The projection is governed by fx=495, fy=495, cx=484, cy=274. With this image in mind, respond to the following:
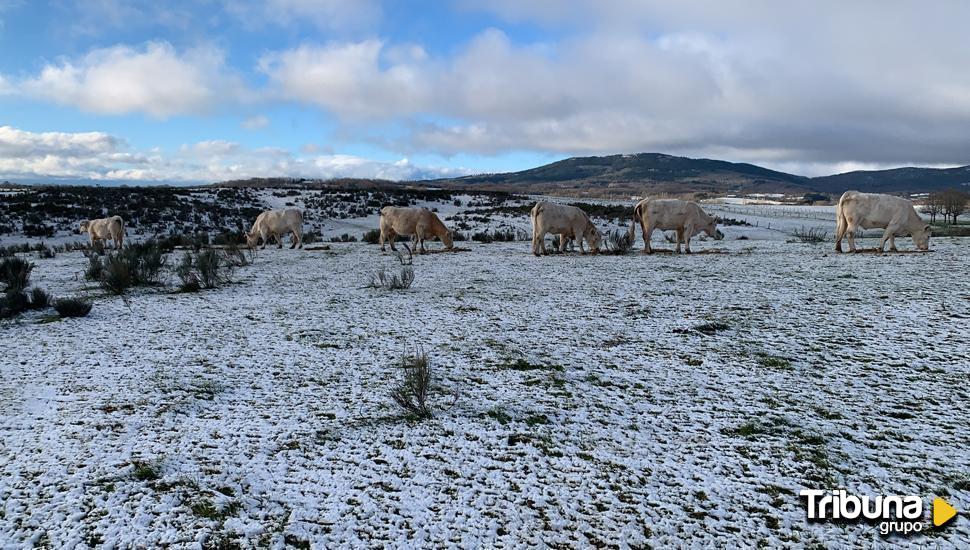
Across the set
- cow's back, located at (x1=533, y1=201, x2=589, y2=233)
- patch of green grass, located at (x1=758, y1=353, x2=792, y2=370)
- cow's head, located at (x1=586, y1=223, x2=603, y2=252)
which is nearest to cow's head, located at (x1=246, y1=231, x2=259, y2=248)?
cow's back, located at (x1=533, y1=201, x2=589, y2=233)

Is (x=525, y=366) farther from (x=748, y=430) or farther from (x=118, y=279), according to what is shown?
(x=118, y=279)

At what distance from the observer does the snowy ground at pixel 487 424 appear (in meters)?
2.79

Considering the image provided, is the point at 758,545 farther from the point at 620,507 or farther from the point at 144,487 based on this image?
the point at 144,487

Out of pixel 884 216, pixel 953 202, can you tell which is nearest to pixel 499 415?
pixel 884 216

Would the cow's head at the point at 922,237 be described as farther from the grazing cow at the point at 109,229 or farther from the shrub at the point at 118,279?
the grazing cow at the point at 109,229

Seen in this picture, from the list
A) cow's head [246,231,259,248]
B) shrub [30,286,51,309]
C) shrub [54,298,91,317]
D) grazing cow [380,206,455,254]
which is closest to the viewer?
shrub [54,298,91,317]

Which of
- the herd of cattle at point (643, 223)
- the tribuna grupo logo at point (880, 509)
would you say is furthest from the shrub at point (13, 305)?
the herd of cattle at point (643, 223)

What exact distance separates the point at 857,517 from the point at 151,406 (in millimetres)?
5160

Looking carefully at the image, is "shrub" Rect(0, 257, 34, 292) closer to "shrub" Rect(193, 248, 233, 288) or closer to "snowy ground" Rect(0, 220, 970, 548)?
"shrub" Rect(193, 248, 233, 288)

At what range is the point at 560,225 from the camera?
15.7 m

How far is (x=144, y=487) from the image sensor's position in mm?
3047

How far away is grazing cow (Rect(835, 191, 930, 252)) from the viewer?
1370 cm

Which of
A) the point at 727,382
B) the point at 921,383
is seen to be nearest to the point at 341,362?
the point at 727,382

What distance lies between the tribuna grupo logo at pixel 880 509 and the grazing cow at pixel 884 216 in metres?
13.6
